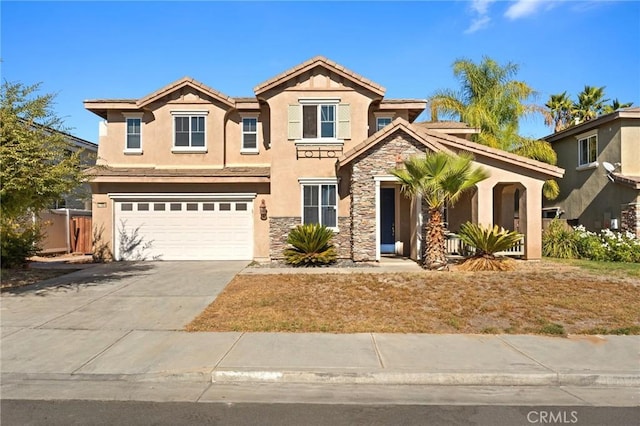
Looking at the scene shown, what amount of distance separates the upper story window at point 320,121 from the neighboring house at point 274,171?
4 cm

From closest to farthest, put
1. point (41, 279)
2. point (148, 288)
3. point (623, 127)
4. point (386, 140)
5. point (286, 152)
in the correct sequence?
point (148, 288), point (41, 279), point (386, 140), point (286, 152), point (623, 127)

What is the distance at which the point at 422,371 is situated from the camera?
600cm

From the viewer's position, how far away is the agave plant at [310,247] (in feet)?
48.4

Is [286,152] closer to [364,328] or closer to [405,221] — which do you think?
[405,221]

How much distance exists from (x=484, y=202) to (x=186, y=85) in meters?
12.0

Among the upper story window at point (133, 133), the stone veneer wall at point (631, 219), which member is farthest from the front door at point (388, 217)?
the upper story window at point (133, 133)

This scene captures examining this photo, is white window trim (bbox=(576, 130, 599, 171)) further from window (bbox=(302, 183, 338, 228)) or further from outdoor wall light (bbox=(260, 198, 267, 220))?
outdoor wall light (bbox=(260, 198, 267, 220))

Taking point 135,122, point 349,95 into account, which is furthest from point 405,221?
point 135,122

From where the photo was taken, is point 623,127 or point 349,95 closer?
point 349,95

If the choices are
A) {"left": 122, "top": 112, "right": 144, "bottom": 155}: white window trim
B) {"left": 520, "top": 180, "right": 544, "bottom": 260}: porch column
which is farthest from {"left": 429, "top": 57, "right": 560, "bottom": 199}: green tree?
{"left": 122, "top": 112, "right": 144, "bottom": 155}: white window trim

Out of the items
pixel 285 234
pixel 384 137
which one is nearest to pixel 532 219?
pixel 384 137

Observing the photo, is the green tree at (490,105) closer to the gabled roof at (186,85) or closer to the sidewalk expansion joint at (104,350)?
the gabled roof at (186,85)

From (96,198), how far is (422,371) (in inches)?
598
